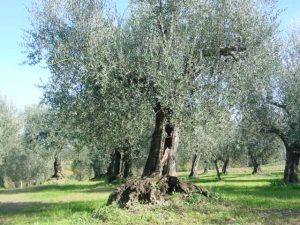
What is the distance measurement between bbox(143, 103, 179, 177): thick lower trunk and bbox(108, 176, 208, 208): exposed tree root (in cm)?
290

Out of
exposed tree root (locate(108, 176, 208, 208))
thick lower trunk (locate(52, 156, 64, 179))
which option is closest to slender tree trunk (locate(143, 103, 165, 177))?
exposed tree root (locate(108, 176, 208, 208))

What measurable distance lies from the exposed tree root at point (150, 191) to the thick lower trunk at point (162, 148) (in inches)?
114

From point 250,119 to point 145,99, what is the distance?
2084 cm

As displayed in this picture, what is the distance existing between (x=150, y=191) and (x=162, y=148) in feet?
15.7

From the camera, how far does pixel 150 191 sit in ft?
55.0

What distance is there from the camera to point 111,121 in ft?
65.5

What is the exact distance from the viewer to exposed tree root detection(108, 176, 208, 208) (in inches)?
649

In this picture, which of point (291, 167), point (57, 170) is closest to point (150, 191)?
point (291, 167)

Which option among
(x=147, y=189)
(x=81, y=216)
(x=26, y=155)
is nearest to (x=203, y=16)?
Result: (x=147, y=189)

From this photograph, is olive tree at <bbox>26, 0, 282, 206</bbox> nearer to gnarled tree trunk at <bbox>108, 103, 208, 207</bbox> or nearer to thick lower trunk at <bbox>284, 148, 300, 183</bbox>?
gnarled tree trunk at <bbox>108, 103, 208, 207</bbox>

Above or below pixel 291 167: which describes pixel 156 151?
above

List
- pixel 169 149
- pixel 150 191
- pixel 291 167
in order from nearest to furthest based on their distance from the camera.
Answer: pixel 150 191 < pixel 169 149 < pixel 291 167

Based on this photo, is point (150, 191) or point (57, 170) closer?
point (150, 191)

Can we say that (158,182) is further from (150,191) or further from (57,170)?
(57,170)
